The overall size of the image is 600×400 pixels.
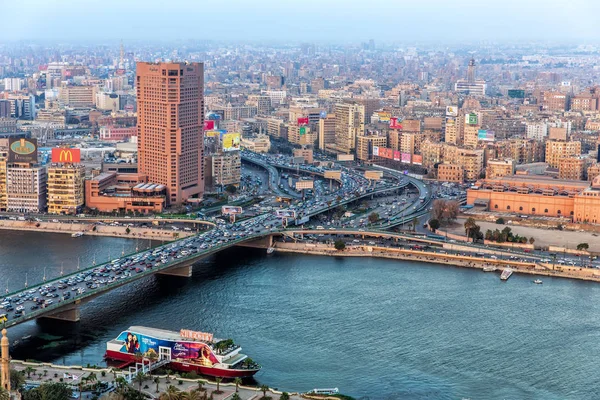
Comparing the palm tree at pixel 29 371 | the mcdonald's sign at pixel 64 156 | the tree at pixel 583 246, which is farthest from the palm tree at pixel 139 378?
the mcdonald's sign at pixel 64 156

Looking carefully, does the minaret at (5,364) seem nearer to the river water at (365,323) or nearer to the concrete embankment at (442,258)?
the river water at (365,323)

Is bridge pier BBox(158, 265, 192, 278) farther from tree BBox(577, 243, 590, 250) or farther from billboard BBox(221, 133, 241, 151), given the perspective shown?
billboard BBox(221, 133, 241, 151)

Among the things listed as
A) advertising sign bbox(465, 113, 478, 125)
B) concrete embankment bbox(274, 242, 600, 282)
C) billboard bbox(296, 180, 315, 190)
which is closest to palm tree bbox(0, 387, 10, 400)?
concrete embankment bbox(274, 242, 600, 282)

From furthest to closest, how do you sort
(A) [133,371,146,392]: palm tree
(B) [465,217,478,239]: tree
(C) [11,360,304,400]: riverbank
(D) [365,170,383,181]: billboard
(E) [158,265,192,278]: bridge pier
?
1. (D) [365,170,383,181]: billboard
2. (B) [465,217,478,239]: tree
3. (E) [158,265,192,278]: bridge pier
4. (A) [133,371,146,392]: palm tree
5. (C) [11,360,304,400]: riverbank

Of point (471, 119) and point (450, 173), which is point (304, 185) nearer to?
point (450, 173)

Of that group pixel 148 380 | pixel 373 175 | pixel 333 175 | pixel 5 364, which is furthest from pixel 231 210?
pixel 5 364
